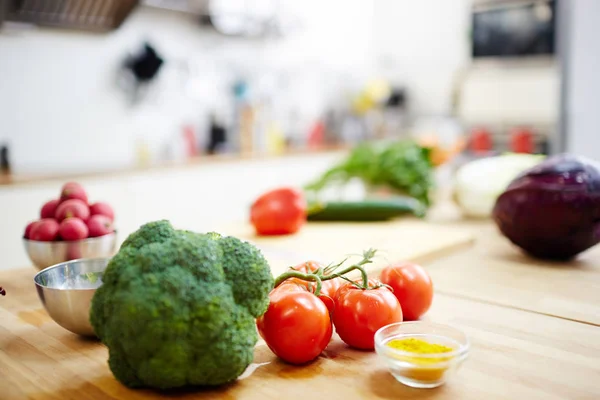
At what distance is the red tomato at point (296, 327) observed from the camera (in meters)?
0.78

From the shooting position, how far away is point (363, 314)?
83cm

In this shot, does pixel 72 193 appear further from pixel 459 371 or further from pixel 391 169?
pixel 391 169

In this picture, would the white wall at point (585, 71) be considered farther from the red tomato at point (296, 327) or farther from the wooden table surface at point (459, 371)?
the red tomato at point (296, 327)

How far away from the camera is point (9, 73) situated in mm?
2877

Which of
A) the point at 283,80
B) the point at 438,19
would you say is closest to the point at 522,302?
the point at 283,80

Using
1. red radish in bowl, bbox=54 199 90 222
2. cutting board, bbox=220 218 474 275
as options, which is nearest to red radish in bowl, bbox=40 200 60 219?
red radish in bowl, bbox=54 199 90 222

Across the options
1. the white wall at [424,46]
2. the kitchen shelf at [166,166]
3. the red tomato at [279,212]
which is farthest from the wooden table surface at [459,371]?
the white wall at [424,46]

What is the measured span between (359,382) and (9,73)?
2.78 m

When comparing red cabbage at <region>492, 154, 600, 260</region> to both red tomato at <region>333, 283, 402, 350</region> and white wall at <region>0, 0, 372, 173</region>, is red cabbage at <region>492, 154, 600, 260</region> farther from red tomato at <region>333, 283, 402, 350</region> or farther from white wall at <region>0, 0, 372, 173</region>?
white wall at <region>0, 0, 372, 173</region>

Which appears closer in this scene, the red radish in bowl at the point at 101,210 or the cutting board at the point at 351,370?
the cutting board at the point at 351,370

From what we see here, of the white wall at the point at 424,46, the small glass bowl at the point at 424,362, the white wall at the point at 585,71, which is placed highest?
the white wall at the point at 424,46

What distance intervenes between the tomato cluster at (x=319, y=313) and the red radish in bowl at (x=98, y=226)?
490mm

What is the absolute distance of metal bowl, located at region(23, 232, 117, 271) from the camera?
3.78 feet

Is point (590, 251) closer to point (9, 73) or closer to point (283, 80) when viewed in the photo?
point (9, 73)
